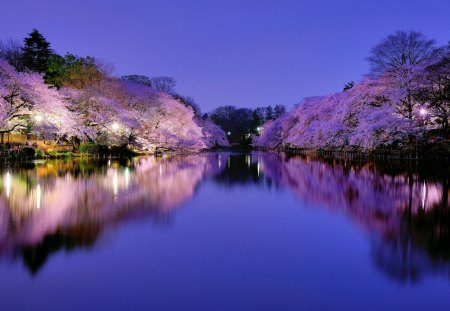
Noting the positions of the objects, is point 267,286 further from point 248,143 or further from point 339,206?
point 248,143

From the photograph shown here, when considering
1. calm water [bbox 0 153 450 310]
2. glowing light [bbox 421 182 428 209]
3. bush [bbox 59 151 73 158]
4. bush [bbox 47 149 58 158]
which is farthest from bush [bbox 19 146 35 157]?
glowing light [bbox 421 182 428 209]

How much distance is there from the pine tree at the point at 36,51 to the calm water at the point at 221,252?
52201mm

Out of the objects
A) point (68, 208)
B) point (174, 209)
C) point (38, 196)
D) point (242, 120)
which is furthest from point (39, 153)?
point (242, 120)

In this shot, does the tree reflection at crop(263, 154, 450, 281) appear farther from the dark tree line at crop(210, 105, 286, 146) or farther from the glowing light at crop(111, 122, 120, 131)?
the dark tree line at crop(210, 105, 286, 146)

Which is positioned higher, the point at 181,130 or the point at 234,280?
the point at 181,130

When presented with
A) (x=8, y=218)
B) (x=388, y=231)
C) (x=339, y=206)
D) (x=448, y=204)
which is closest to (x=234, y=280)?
(x=388, y=231)

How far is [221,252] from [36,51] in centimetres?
6287

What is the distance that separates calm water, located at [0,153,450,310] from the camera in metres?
5.16

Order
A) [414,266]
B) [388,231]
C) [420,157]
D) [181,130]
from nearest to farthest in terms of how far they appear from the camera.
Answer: [414,266], [388,231], [420,157], [181,130]

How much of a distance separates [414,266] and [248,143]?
10746cm

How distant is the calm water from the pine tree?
52201 mm

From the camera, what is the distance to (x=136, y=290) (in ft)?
17.7

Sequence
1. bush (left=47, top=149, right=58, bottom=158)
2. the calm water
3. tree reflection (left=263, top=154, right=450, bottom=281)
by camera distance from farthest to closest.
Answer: bush (left=47, top=149, right=58, bottom=158) → tree reflection (left=263, top=154, right=450, bottom=281) → the calm water

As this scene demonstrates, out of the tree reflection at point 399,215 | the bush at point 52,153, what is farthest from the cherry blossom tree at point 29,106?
the tree reflection at point 399,215
